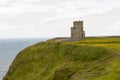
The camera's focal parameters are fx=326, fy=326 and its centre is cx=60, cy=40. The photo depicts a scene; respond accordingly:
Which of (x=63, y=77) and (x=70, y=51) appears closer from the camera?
(x=63, y=77)

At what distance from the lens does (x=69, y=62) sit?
3108 inches

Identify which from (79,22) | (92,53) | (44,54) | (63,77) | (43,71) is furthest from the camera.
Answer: (79,22)

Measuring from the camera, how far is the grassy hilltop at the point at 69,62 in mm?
58263

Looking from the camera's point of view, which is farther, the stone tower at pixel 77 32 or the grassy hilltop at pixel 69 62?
the stone tower at pixel 77 32

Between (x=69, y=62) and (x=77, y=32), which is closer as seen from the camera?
(x=69, y=62)

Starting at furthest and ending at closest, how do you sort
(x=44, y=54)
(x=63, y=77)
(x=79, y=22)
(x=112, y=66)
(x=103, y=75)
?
(x=79, y=22)
(x=44, y=54)
(x=63, y=77)
(x=112, y=66)
(x=103, y=75)

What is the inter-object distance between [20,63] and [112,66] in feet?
161

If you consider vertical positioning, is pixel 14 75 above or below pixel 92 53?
below

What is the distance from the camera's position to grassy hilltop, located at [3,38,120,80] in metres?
58.3

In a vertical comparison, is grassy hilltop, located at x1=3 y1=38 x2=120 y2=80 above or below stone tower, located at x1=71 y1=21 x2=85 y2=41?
below

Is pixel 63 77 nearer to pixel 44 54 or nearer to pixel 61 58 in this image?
pixel 61 58

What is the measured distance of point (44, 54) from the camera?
97.0 meters

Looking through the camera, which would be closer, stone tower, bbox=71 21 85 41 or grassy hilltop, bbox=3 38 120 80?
grassy hilltop, bbox=3 38 120 80

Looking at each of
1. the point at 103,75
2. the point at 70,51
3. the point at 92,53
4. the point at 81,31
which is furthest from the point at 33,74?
the point at 103,75
